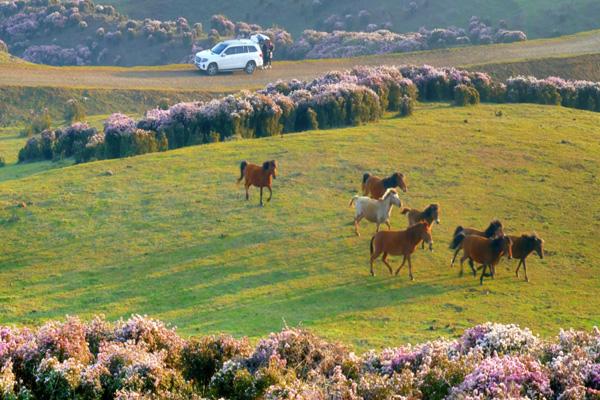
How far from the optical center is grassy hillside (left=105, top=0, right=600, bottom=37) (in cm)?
8125

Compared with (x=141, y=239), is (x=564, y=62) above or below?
above

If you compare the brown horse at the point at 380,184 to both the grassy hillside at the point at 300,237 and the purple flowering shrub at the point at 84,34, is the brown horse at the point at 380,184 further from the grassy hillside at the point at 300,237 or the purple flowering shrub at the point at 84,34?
the purple flowering shrub at the point at 84,34

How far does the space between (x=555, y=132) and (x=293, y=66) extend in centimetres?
2903

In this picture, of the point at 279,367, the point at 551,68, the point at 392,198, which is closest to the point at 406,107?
the point at 392,198

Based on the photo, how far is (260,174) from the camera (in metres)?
26.0

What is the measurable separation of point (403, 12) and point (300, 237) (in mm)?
71985

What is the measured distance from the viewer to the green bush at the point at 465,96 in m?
42.8

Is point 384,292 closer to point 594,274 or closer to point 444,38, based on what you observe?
point 594,274

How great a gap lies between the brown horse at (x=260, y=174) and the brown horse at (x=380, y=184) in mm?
2904

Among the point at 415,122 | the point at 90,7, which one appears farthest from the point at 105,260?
the point at 90,7

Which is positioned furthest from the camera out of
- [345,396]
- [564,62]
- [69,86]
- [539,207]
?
[564,62]

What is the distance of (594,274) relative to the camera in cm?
2209

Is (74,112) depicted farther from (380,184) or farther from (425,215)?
(425,215)

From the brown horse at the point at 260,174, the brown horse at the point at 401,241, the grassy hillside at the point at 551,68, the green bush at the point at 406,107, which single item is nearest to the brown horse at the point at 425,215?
the brown horse at the point at 401,241
